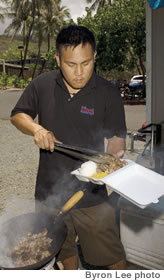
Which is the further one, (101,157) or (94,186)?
(94,186)

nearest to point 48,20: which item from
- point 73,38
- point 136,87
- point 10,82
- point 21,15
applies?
point 21,15

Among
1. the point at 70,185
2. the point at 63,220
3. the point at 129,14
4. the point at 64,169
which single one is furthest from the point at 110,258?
the point at 129,14

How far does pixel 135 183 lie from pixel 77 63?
949 mm

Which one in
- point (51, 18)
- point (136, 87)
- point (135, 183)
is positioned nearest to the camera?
point (135, 183)

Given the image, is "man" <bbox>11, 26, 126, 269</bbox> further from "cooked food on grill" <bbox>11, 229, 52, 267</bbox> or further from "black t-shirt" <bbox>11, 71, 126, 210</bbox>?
"cooked food on grill" <bbox>11, 229, 52, 267</bbox>

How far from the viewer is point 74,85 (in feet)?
7.20

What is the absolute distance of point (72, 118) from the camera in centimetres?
224

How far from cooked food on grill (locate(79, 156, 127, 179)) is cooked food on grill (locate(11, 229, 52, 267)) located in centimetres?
64

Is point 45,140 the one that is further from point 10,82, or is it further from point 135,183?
point 10,82

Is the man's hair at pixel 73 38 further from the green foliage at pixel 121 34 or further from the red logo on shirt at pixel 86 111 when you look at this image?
the green foliage at pixel 121 34

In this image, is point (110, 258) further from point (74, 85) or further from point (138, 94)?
point (138, 94)

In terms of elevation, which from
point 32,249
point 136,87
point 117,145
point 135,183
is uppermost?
point 117,145

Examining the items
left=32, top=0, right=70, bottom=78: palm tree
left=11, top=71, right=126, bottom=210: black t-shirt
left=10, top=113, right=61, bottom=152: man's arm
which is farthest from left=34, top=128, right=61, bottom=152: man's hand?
left=32, top=0, right=70, bottom=78: palm tree

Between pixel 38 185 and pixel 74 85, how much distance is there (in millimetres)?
880
